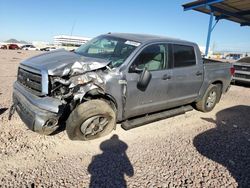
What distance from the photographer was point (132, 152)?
142 inches

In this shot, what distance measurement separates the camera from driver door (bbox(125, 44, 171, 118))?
157 inches

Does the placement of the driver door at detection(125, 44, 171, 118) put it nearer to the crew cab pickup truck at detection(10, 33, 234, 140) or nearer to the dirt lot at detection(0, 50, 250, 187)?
the crew cab pickup truck at detection(10, 33, 234, 140)

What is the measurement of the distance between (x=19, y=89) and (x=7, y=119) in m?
0.92

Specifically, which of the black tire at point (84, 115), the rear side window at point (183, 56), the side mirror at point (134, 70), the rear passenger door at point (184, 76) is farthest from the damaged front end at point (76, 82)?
the rear side window at point (183, 56)

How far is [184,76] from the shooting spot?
16.0ft

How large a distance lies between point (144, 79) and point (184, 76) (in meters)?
1.46

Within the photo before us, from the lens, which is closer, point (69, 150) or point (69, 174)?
point (69, 174)

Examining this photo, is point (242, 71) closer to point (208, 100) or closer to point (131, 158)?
point (208, 100)

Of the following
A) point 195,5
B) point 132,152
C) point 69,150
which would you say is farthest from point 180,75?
point 195,5

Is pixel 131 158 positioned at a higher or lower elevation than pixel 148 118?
lower

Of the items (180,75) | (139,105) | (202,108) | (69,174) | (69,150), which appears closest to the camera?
(69,174)

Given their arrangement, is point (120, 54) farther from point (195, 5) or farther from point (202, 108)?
point (195, 5)

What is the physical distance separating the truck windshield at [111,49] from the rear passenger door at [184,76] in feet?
3.73

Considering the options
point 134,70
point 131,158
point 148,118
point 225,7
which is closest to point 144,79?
point 134,70
